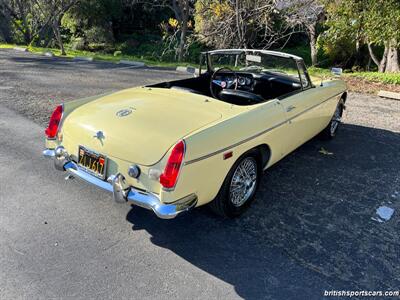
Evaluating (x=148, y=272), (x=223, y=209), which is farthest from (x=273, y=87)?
(x=148, y=272)

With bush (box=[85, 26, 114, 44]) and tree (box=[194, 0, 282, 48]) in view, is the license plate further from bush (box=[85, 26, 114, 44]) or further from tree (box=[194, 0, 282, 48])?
bush (box=[85, 26, 114, 44])

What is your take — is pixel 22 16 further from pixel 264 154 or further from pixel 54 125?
pixel 264 154

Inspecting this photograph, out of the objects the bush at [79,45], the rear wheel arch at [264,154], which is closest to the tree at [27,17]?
the bush at [79,45]

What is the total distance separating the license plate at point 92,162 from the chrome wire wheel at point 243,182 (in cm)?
113

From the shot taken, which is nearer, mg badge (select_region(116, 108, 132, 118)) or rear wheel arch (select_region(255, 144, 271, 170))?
mg badge (select_region(116, 108, 132, 118))

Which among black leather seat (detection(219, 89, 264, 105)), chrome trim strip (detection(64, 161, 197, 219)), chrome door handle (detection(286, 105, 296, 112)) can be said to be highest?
black leather seat (detection(219, 89, 264, 105))

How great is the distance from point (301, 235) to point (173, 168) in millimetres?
1367

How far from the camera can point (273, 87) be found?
452 cm

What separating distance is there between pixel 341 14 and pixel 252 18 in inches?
141

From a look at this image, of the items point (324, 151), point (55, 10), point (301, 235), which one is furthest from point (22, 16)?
point (301, 235)

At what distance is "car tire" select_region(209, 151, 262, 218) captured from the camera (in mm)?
3111

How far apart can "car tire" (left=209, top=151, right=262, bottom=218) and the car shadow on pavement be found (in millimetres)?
119

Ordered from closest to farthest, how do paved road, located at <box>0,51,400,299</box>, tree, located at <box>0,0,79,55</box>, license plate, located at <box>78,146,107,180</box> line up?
paved road, located at <box>0,51,400,299</box>, license plate, located at <box>78,146,107,180</box>, tree, located at <box>0,0,79,55</box>

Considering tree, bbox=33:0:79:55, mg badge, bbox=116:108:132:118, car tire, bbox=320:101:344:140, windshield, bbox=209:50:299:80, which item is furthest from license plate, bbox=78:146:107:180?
tree, bbox=33:0:79:55
